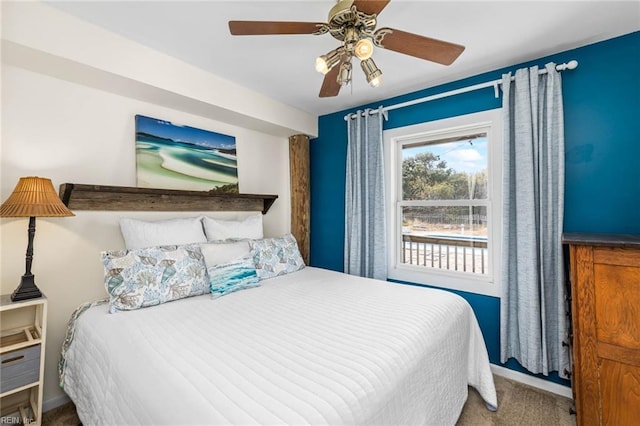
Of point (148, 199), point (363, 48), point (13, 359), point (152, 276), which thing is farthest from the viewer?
point (148, 199)

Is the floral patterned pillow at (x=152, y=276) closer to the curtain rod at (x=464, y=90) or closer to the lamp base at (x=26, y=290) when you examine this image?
the lamp base at (x=26, y=290)

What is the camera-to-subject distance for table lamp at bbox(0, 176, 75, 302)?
5.01 feet

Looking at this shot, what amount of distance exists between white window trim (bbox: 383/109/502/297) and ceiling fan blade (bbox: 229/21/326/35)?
5.55 feet

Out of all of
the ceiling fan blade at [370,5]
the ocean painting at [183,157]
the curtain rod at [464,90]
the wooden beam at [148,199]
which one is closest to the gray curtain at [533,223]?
the curtain rod at [464,90]

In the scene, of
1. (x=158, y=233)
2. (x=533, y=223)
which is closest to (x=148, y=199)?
(x=158, y=233)

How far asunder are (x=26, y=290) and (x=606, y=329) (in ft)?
10.4

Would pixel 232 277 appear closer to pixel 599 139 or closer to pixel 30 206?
pixel 30 206

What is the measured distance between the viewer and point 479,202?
2.50 meters

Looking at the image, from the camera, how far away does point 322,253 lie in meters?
3.53

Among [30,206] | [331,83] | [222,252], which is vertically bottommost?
[222,252]

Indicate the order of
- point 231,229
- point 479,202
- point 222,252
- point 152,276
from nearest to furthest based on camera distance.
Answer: point 152,276 < point 222,252 < point 479,202 < point 231,229

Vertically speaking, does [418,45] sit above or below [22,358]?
above

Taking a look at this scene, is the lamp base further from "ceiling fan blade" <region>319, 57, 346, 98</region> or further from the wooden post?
the wooden post

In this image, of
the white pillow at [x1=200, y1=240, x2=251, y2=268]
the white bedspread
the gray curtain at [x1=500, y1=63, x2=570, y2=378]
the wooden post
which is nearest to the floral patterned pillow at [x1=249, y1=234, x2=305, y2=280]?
the white pillow at [x1=200, y1=240, x2=251, y2=268]
